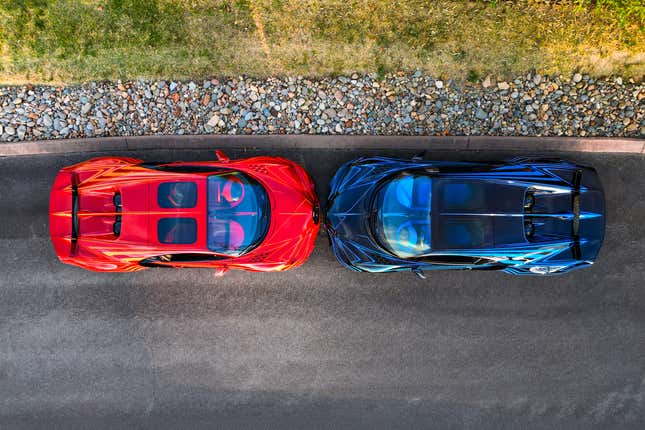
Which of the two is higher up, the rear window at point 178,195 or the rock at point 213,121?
the rock at point 213,121

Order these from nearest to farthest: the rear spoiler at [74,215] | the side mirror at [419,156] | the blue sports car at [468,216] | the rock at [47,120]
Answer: the blue sports car at [468,216] < the rear spoiler at [74,215] < the side mirror at [419,156] < the rock at [47,120]

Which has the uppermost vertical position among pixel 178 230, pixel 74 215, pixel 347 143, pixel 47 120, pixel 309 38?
pixel 309 38

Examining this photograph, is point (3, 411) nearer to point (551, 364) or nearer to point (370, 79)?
point (370, 79)

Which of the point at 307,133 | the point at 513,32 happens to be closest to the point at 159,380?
the point at 307,133

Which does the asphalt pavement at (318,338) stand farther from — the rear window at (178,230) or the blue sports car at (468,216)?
the rear window at (178,230)

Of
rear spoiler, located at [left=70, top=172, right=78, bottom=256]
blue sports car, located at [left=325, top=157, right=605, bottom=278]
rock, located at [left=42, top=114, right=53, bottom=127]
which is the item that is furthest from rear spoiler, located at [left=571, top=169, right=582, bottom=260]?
rock, located at [left=42, top=114, right=53, bottom=127]

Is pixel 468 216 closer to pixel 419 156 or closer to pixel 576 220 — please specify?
pixel 419 156

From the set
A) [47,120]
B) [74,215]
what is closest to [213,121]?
[74,215]

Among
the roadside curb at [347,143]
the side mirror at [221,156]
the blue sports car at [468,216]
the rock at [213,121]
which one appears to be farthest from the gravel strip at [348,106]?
the blue sports car at [468,216]
